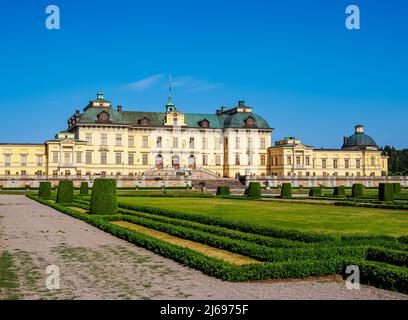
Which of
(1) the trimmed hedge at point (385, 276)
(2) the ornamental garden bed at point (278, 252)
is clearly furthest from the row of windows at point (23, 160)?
(1) the trimmed hedge at point (385, 276)

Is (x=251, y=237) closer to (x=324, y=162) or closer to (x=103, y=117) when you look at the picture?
(x=103, y=117)

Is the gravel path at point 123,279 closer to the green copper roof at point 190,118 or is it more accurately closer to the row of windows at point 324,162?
the green copper roof at point 190,118

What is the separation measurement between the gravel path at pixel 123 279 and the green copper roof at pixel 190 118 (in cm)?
4966

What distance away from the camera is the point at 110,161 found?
60406 millimetres

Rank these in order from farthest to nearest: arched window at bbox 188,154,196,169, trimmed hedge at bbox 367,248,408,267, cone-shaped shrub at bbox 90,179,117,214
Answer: arched window at bbox 188,154,196,169 → cone-shaped shrub at bbox 90,179,117,214 → trimmed hedge at bbox 367,248,408,267

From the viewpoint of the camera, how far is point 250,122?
64.9m

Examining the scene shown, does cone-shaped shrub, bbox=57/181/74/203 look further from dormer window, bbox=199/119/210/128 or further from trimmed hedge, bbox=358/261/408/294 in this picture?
dormer window, bbox=199/119/210/128

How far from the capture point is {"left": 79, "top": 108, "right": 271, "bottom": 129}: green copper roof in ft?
200

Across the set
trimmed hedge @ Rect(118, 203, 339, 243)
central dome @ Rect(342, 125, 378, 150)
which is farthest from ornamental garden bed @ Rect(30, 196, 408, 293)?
central dome @ Rect(342, 125, 378, 150)

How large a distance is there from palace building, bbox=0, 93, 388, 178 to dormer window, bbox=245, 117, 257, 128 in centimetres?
12

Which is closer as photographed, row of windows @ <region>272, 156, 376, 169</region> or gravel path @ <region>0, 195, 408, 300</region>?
gravel path @ <region>0, 195, 408, 300</region>

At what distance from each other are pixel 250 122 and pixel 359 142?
17.2 m
